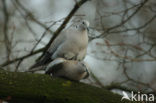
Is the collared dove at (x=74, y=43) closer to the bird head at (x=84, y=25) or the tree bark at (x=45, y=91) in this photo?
the bird head at (x=84, y=25)

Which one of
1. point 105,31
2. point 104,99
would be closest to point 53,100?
point 104,99

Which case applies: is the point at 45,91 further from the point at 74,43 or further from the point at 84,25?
the point at 84,25

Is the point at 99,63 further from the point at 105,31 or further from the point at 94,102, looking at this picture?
the point at 94,102

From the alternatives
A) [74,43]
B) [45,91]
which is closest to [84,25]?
[74,43]

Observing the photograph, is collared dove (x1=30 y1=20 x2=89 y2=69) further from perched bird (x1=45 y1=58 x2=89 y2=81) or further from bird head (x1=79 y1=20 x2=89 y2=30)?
perched bird (x1=45 y1=58 x2=89 y2=81)

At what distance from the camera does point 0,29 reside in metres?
6.34

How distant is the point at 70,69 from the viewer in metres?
3.20

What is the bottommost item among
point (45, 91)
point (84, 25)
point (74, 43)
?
point (45, 91)

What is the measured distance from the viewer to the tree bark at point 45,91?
241cm

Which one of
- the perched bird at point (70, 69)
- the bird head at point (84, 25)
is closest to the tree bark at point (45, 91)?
the perched bird at point (70, 69)

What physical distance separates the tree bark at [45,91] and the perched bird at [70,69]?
0.24 meters

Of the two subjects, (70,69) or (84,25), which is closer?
(70,69)

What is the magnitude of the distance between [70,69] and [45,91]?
74 cm

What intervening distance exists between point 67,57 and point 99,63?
10.9 ft
